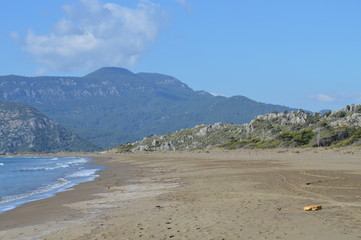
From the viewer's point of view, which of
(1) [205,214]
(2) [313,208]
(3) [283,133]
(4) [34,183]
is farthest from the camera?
(3) [283,133]

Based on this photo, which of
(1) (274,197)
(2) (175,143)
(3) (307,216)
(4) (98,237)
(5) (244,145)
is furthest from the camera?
(2) (175,143)

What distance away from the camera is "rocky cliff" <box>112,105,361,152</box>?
260 feet

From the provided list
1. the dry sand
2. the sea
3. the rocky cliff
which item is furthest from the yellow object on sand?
the rocky cliff

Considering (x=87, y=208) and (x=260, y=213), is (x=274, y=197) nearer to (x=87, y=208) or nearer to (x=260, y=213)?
(x=260, y=213)

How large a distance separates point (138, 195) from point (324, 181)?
1027 centimetres

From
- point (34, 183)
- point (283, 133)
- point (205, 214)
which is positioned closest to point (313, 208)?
point (205, 214)

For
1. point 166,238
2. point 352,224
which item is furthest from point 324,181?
point 166,238

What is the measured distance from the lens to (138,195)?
22.9m

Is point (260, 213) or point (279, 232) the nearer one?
point (279, 232)

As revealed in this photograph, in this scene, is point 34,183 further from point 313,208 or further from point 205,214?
point 313,208

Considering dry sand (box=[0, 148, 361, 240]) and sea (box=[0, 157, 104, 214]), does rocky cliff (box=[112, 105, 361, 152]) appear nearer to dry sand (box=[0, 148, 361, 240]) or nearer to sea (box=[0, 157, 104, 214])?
sea (box=[0, 157, 104, 214])

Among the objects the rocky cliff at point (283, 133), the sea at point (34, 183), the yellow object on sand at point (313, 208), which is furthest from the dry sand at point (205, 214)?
the rocky cliff at point (283, 133)

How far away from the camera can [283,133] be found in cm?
9481

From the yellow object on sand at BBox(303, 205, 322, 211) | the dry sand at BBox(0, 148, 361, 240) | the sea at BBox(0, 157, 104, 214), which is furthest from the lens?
the sea at BBox(0, 157, 104, 214)
